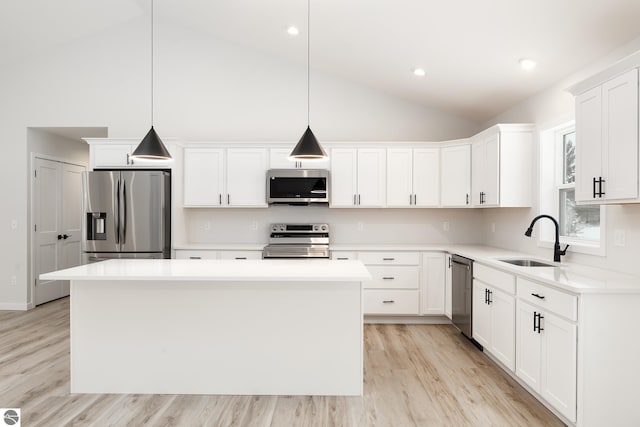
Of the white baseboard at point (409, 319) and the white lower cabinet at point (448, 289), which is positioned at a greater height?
the white lower cabinet at point (448, 289)

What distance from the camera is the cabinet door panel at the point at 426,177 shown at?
468 cm

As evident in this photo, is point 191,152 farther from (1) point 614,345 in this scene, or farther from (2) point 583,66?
(1) point 614,345

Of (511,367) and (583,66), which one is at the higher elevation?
(583,66)

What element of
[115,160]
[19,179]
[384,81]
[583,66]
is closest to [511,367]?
[583,66]

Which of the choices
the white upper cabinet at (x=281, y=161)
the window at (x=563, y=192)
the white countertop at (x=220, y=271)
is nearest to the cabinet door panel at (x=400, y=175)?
the white upper cabinet at (x=281, y=161)

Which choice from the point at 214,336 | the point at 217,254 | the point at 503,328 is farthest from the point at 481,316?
the point at 217,254

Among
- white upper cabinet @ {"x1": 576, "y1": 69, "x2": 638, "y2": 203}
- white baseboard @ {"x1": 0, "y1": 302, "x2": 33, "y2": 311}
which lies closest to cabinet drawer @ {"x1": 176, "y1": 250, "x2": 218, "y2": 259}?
white baseboard @ {"x1": 0, "y1": 302, "x2": 33, "y2": 311}

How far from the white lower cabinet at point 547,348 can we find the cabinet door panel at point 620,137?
704mm

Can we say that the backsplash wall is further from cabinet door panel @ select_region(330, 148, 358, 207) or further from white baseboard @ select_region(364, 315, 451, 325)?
white baseboard @ select_region(364, 315, 451, 325)

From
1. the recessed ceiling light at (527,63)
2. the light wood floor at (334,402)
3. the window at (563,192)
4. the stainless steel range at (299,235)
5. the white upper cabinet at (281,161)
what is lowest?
the light wood floor at (334,402)

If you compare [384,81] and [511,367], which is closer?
[511,367]

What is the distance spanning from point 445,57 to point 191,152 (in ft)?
10.3

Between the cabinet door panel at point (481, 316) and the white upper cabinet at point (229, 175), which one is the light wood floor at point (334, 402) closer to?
the cabinet door panel at point (481, 316)

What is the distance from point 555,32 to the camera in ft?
9.08
